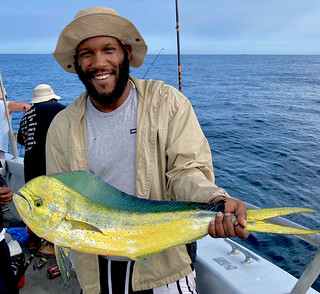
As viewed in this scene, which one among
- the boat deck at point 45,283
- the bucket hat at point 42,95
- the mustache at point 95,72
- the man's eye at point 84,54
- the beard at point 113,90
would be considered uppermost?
the man's eye at point 84,54

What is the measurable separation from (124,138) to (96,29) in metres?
0.70

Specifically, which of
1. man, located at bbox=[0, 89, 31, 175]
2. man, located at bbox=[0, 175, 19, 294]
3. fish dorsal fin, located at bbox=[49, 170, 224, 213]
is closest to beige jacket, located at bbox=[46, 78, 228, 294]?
A: fish dorsal fin, located at bbox=[49, 170, 224, 213]

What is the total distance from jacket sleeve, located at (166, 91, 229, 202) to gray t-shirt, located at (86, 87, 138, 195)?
0.25 m

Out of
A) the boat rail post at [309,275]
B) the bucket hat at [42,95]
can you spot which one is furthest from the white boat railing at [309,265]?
the bucket hat at [42,95]

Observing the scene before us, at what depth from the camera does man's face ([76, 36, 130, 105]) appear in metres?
2.08

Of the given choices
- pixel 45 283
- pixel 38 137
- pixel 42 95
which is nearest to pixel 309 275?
pixel 45 283

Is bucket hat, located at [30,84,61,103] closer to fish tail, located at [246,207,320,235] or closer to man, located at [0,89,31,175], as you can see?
man, located at [0,89,31,175]

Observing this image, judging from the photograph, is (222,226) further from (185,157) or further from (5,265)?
(5,265)

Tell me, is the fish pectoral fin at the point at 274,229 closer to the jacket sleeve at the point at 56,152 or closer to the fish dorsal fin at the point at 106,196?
the fish dorsal fin at the point at 106,196

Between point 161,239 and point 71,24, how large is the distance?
4.57 feet

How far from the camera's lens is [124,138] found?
2.09 m

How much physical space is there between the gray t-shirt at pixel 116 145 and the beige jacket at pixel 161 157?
6cm

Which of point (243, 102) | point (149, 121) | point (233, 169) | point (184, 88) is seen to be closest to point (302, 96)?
point (243, 102)

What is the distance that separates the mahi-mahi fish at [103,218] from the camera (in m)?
1.59
